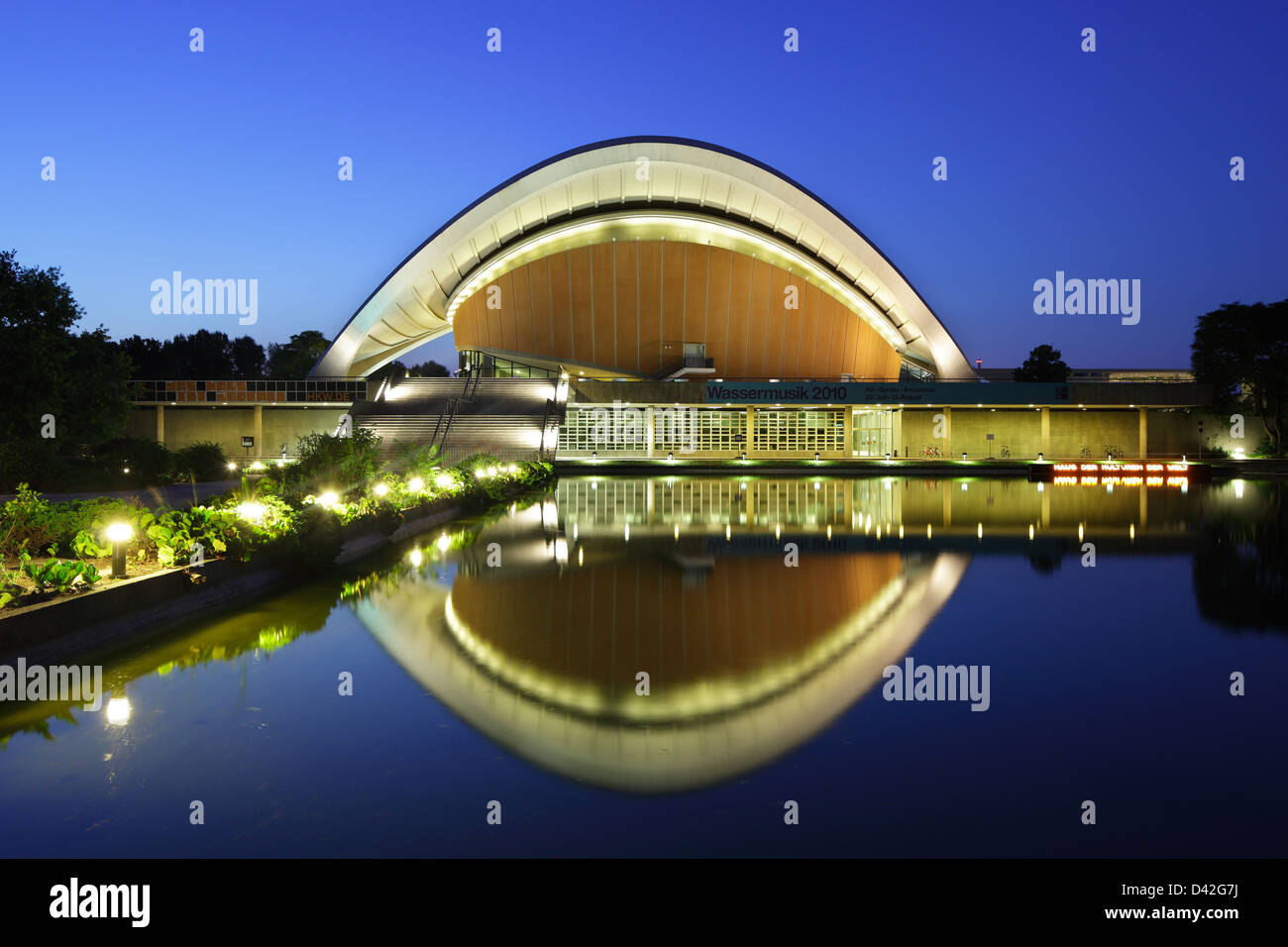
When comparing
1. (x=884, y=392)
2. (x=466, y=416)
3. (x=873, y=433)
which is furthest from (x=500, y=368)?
(x=884, y=392)

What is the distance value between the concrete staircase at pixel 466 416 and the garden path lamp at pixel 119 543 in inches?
Result: 919

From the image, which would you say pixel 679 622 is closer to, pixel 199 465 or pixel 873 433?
pixel 199 465

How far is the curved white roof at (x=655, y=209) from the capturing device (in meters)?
42.1

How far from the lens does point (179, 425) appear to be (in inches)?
1690

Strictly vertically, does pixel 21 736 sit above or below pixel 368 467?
below

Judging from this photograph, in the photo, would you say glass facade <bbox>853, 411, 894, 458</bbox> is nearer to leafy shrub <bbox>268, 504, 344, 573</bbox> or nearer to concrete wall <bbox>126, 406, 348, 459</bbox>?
concrete wall <bbox>126, 406, 348, 459</bbox>

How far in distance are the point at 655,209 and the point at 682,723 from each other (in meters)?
44.0

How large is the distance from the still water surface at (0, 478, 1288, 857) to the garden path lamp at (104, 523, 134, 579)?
3.42 feet

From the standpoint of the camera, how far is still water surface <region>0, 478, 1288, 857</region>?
3.73 m

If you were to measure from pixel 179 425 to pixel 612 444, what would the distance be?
2185 cm

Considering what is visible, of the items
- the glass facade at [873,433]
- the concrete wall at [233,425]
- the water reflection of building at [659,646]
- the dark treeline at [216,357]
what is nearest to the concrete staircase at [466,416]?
the concrete wall at [233,425]

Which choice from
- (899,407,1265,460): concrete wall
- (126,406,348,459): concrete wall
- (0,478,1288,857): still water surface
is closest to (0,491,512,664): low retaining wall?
(0,478,1288,857): still water surface
